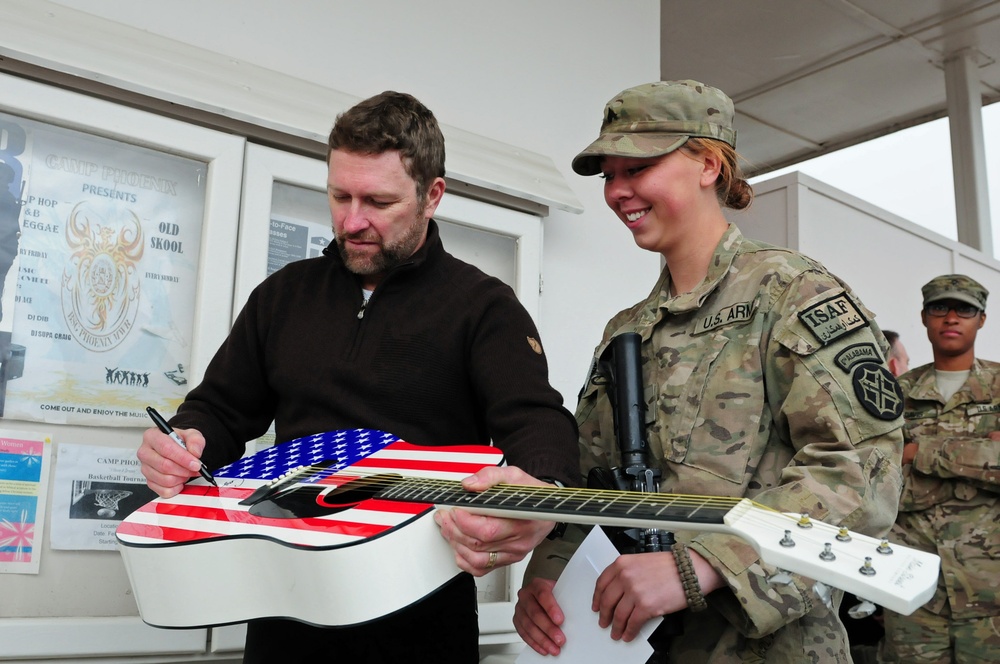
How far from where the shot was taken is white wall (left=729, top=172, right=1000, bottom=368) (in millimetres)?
4234

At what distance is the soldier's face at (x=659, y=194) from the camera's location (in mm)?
1616

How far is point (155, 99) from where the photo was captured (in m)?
2.31

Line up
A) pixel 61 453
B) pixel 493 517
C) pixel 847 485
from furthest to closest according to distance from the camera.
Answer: pixel 61 453
pixel 847 485
pixel 493 517

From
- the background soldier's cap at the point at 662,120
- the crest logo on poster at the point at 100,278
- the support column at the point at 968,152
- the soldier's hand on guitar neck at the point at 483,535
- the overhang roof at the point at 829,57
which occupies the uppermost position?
the overhang roof at the point at 829,57

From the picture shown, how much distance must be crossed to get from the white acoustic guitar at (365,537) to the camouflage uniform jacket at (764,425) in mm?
318

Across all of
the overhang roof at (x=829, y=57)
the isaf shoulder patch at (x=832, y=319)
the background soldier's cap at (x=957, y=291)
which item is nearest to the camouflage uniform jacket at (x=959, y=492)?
the background soldier's cap at (x=957, y=291)

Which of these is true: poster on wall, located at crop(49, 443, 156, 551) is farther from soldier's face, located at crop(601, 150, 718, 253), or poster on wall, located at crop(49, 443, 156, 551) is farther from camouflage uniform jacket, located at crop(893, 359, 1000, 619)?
camouflage uniform jacket, located at crop(893, 359, 1000, 619)

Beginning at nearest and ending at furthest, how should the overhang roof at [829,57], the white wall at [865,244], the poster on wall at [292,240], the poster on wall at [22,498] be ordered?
the poster on wall at [22,498] < the poster on wall at [292,240] < the white wall at [865,244] < the overhang roof at [829,57]

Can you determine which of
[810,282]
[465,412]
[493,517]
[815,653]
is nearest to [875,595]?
[493,517]

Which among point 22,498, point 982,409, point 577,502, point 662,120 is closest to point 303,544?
point 577,502

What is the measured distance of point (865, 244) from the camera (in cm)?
459

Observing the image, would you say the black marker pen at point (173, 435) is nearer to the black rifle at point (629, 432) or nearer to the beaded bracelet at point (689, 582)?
the black rifle at point (629, 432)

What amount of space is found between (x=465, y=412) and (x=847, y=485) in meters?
0.62

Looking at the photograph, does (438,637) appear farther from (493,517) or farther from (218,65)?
(218,65)
